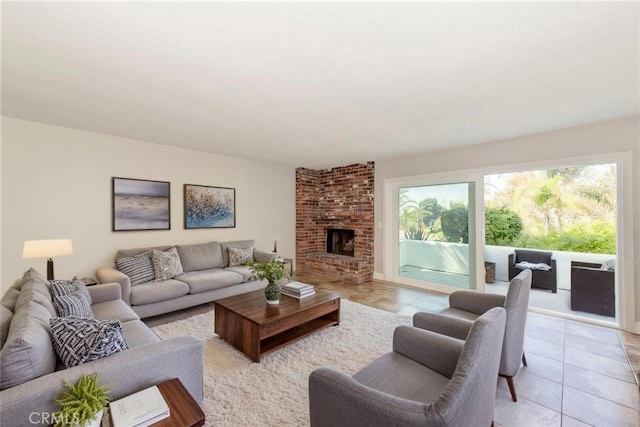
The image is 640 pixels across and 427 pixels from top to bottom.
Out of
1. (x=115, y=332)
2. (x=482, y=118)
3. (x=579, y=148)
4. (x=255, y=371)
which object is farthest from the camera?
(x=579, y=148)

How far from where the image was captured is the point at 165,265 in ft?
11.9

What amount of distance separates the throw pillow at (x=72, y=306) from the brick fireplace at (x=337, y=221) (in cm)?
404

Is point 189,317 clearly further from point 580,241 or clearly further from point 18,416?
point 580,241

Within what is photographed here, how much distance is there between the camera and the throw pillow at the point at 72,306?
1.97m

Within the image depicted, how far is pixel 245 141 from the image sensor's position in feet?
13.1

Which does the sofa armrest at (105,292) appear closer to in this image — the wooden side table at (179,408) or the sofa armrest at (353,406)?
the wooden side table at (179,408)

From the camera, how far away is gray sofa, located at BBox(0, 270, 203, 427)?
3.67 ft

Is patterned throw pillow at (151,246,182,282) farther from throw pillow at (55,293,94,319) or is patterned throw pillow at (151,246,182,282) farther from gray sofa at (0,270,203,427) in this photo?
gray sofa at (0,270,203,427)

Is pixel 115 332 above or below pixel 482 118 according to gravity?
below

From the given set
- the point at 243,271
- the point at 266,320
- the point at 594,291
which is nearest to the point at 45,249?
the point at 243,271

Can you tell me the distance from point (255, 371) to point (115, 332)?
3.79 ft

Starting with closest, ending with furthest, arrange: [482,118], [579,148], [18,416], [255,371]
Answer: [18,416], [255,371], [482,118], [579,148]

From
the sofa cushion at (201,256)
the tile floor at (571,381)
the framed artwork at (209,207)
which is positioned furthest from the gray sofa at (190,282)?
the tile floor at (571,381)

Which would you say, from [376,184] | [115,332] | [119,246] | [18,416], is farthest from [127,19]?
[376,184]
